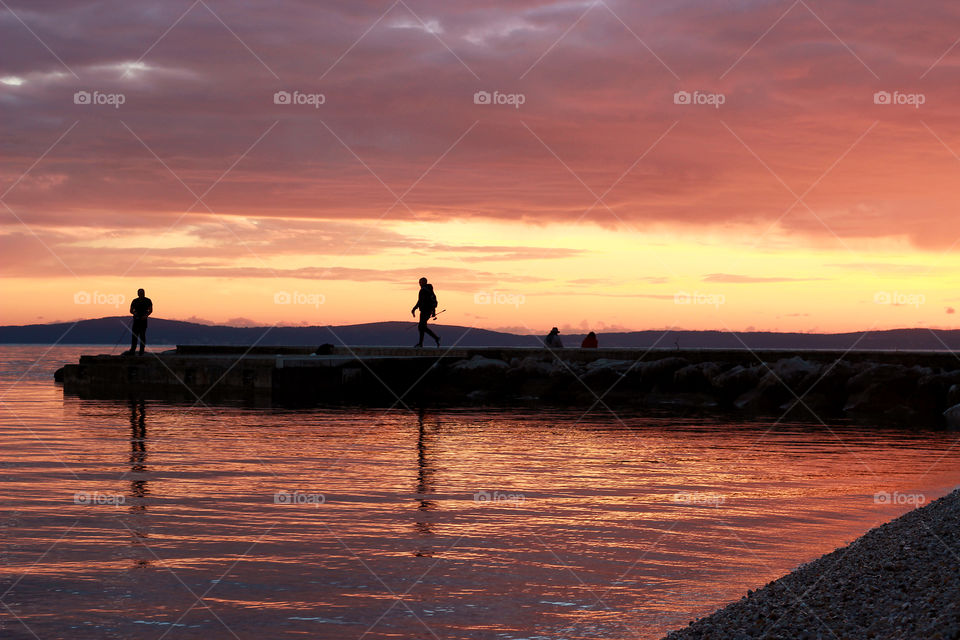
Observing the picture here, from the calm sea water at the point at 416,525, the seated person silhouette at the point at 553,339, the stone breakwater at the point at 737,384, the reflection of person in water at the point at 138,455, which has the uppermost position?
the seated person silhouette at the point at 553,339

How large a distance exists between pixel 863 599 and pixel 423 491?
6.39 m

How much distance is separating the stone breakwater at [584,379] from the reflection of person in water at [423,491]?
1173 cm

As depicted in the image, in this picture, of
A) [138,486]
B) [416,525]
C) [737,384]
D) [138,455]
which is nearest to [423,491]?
[416,525]

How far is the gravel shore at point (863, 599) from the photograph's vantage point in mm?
5676

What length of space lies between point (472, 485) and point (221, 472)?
137 inches

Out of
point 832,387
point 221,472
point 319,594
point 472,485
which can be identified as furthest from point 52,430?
point 832,387

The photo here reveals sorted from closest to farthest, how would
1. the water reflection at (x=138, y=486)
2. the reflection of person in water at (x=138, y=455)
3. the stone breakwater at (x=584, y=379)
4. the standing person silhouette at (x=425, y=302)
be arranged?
1. the water reflection at (x=138, y=486)
2. the reflection of person in water at (x=138, y=455)
3. the stone breakwater at (x=584, y=379)
4. the standing person silhouette at (x=425, y=302)

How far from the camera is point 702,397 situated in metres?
29.6

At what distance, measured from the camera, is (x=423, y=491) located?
11.9m

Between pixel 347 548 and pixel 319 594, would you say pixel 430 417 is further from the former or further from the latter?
pixel 319 594

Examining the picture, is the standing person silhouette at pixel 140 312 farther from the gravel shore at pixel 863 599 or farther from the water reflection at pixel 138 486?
the gravel shore at pixel 863 599

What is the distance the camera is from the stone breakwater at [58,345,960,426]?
27.0 m

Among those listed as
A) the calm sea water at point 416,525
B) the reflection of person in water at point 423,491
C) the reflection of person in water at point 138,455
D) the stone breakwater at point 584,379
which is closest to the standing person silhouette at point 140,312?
the stone breakwater at point 584,379

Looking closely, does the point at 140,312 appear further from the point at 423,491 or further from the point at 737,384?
the point at 423,491
